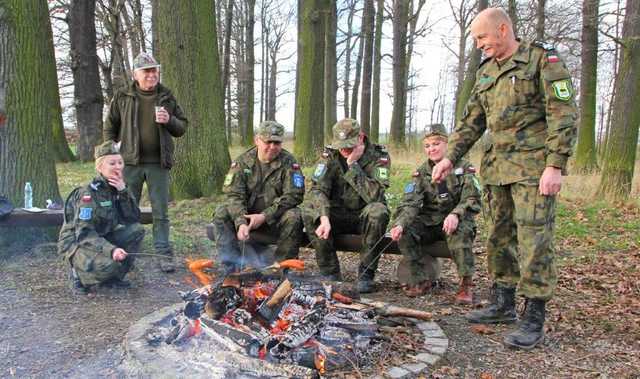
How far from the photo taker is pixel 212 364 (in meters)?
2.97

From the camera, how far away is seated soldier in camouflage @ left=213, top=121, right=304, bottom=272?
4.87 metres

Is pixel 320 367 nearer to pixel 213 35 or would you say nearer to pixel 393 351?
pixel 393 351

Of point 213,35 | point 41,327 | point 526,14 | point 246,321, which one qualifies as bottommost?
point 41,327

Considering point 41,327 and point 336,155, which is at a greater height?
point 336,155

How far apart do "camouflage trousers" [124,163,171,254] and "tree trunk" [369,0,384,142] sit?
1256 centimetres

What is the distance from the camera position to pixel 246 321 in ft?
10.8

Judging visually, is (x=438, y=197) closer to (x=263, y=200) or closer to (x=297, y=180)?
(x=297, y=180)

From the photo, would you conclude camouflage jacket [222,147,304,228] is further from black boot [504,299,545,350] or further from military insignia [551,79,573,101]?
military insignia [551,79,573,101]

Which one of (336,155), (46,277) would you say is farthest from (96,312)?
(336,155)

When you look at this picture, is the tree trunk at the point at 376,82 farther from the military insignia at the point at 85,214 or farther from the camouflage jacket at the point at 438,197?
the military insignia at the point at 85,214

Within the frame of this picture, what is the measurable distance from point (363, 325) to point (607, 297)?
2639 millimetres

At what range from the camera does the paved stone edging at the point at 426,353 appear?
9.83ft

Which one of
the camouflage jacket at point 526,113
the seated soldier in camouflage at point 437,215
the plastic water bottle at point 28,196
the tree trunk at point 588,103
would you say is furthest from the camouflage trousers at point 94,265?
the tree trunk at point 588,103

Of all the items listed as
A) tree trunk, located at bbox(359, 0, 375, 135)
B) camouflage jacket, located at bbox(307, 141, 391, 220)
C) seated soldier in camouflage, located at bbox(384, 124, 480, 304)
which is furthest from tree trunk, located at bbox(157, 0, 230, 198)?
tree trunk, located at bbox(359, 0, 375, 135)
